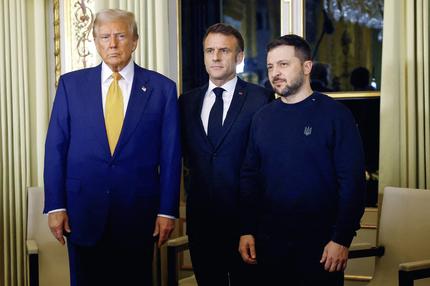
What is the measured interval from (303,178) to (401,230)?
0.95 m

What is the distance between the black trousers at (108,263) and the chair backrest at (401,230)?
111 centimetres

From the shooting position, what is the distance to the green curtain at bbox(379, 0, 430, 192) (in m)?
3.33

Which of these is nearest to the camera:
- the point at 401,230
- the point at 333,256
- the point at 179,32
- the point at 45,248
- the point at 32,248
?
the point at 333,256

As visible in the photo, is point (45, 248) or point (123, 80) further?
point (45, 248)

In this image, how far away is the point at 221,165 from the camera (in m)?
2.72

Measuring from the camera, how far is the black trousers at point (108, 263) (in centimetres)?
275

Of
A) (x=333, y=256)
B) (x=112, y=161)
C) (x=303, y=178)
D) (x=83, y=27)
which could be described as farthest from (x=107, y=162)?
(x=83, y=27)

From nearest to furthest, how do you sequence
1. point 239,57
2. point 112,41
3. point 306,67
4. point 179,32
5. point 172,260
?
point 306,67 → point 112,41 → point 239,57 → point 172,260 → point 179,32

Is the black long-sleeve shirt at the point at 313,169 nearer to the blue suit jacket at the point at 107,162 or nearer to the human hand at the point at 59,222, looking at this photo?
the blue suit jacket at the point at 107,162

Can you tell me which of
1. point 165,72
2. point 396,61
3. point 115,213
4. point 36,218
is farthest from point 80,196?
point 396,61

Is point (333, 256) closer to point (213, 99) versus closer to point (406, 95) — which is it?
point (213, 99)

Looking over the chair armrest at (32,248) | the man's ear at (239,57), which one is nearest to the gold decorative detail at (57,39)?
the chair armrest at (32,248)

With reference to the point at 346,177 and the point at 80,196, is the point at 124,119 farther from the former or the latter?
the point at 346,177

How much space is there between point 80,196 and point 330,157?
38.8 inches
